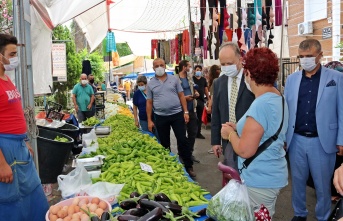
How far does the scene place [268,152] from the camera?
2635 mm

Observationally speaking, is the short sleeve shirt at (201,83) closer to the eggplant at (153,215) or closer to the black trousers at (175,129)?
the black trousers at (175,129)

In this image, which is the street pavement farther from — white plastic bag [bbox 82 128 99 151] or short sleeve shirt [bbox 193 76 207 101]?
white plastic bag [bbox 82 128 99 151]

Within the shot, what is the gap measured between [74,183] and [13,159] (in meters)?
0.57

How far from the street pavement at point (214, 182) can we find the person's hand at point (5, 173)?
10.6 ft

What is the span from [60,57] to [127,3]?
262 centimetres

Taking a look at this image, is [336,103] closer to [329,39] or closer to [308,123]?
[308,123]

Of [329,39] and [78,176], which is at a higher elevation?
[329,39]

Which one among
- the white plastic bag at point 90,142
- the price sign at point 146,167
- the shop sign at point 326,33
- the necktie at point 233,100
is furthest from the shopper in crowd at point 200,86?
the price sign at point 146,167

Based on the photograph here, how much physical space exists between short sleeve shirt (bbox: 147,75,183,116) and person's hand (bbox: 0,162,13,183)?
10.6 ft

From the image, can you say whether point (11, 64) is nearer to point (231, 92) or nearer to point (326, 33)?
point (231, 92)

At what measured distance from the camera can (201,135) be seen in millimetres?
10430

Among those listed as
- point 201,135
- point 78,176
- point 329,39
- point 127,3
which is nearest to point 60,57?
point 127,3

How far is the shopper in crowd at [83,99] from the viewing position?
1013 cm

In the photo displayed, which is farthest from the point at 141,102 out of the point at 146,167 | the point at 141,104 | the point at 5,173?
the point at 5,173
